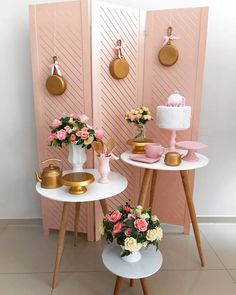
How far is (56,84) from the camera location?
5.59 ft

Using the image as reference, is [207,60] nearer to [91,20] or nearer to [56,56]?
[91,20]

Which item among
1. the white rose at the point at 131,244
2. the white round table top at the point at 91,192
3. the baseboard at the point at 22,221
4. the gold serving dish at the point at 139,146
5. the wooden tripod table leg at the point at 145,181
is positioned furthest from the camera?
the baseboard at the point at 22,221

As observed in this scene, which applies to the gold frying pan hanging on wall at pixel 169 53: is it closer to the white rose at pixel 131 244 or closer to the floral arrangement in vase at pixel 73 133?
the floral arrangement in vase at pixel 73 133

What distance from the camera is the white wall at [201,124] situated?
6.18ft

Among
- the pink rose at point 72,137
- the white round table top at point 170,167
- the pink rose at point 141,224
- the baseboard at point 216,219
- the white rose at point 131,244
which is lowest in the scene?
the baseboard at point 216,219

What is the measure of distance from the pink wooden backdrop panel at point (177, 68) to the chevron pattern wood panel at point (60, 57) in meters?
0.45

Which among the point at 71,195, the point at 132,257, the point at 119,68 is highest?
the point at 119,68

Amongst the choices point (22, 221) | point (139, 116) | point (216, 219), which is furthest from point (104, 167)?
point (216, 219)

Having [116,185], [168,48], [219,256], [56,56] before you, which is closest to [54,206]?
[116,185]

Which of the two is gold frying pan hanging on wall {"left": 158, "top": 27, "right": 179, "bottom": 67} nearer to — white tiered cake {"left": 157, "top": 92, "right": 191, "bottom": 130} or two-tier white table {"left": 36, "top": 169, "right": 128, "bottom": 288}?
white tiered cake {"left": 157, "top": 92, "right": 191, "bottom": 130}

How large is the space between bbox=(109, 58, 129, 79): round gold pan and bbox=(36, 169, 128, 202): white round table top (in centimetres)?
68

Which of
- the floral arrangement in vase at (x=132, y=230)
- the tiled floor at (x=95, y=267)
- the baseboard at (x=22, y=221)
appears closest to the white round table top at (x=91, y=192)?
the floral arrangement in vase at (x=132, y=230)

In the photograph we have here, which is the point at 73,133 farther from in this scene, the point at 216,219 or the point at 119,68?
the point at 216,219

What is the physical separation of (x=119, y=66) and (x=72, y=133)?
597 millimetres
